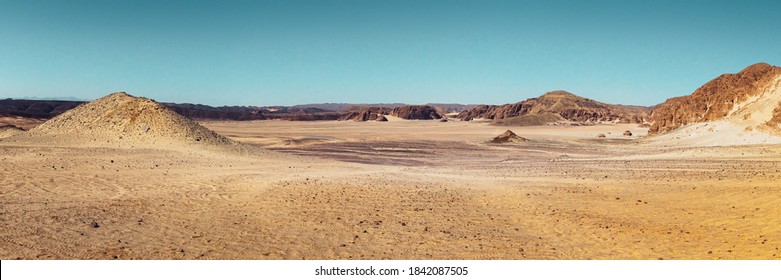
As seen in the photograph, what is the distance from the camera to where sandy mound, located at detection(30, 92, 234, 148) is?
78.1ft

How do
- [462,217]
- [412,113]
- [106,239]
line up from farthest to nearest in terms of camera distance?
[412,113], [462,217], [106,239]

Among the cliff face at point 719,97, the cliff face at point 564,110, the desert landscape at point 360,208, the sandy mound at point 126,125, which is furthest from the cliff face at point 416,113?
the desert landscape at point 360,208

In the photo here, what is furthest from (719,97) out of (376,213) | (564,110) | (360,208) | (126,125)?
(564,110)

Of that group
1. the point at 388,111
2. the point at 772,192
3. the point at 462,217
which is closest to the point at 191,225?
the point at 462,217

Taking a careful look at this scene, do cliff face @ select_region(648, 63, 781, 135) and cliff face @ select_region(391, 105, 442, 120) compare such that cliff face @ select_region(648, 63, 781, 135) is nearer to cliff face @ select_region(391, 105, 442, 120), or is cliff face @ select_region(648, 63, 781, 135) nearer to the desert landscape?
the desert landscape

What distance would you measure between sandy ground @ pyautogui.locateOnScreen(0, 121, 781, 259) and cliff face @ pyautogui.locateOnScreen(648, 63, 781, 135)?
28.5 metres

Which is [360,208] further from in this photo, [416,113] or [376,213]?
[416,113]

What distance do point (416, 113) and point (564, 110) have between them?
35.9m

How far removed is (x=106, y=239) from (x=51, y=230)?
3.59 ft

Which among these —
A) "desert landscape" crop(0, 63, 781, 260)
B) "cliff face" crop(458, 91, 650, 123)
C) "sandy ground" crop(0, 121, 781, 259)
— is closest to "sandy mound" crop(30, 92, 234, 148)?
"desert landscape" crop(0, 63, 781, 260)

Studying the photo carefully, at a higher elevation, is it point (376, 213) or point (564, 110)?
point (564, 110)

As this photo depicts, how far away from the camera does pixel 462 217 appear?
1013 centimetres

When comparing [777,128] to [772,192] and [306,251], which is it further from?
[306,251]

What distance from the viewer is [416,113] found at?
134 metres
